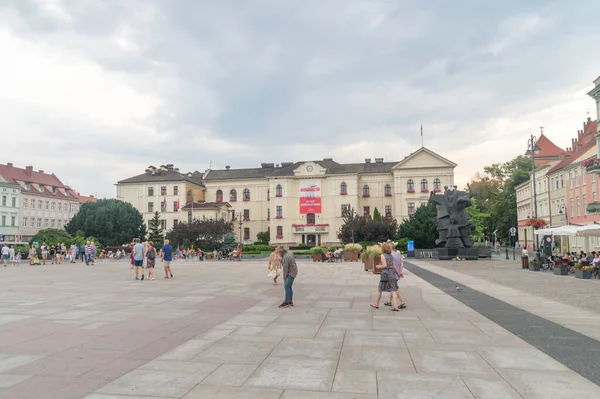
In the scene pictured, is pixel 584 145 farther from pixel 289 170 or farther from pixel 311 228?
pixel 289 170

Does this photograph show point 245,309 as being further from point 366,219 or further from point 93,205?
point 93,205

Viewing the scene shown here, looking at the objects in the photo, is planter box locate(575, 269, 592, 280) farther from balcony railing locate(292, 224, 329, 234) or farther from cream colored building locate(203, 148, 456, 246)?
balcony railing locate(292, 224, 329, 234)

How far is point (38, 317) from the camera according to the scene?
9164 millimetres

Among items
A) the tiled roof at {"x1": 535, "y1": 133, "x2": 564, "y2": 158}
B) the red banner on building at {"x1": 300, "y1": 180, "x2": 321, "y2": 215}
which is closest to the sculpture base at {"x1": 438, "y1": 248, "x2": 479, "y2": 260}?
the red banner on building at {"x1": 300, "y1": 180, "x2": 321, "y2": 215}

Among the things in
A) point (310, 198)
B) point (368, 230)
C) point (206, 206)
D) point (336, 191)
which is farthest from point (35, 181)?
point (368, 230)

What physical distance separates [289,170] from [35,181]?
47.1m

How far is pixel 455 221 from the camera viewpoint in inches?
1483

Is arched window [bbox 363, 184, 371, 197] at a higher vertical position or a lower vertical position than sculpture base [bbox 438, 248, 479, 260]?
higher

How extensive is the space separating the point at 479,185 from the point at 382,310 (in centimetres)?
8468

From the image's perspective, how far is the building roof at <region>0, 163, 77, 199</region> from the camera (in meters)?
73.6

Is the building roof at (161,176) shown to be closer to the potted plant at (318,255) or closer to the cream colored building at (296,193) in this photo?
the cream colored building at (296,193)

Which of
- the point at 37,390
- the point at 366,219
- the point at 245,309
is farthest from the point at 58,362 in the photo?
the point at 366,219

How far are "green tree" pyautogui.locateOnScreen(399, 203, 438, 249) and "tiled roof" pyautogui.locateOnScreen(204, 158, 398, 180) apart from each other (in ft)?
83.7

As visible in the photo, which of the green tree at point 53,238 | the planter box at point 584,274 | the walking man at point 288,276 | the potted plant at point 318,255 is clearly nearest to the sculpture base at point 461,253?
the potted plant at point 318,255
